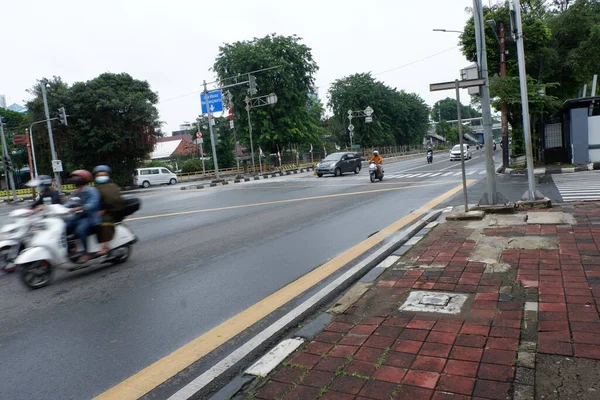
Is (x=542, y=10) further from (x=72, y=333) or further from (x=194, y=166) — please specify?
(x=194, y=166)

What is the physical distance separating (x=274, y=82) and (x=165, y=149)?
35378 millimetres

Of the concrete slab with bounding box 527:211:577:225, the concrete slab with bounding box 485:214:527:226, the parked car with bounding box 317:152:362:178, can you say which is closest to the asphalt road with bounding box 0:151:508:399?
the concrete slab with bounding box 485:214:527:226

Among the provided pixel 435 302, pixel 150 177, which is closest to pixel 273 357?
pixel 435 302

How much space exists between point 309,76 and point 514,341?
1805 inches

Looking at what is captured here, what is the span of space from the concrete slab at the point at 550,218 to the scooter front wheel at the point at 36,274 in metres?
7.42

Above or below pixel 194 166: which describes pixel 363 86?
above

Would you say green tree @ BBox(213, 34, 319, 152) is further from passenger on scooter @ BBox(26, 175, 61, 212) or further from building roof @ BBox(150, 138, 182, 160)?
passenger on scooter @ BBox(26, 175, 61, 212)

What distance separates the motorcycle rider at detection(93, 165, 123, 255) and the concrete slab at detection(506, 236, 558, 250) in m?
5.61

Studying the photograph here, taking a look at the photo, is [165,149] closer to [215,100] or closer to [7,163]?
[7,163]

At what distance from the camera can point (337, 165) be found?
27797mm

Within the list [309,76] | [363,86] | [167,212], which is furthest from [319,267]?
[363,86]

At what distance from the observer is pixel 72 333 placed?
419 centimetres

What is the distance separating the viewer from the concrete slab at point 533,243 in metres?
5.77

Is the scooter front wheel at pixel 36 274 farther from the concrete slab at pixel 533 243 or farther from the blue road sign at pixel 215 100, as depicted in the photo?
the blue road sign at pixel 215 100
